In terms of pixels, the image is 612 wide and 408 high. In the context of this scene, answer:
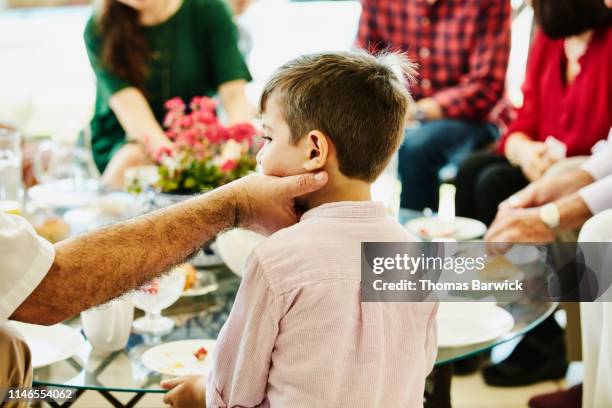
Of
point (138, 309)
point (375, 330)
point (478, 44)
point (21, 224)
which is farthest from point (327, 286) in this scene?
→ point (478, 44)

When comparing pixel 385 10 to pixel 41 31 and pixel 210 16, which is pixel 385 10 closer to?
pixel 210 16

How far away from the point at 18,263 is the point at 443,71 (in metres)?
2.59

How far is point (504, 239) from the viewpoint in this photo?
6.75 feet

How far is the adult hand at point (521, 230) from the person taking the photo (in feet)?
6.77

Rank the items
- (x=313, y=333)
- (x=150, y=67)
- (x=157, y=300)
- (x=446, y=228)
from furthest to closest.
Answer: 1. (x=150, y=67)
2. (x=446, y=228)
3. (x=157, y=300)
4. (x=313, y=333)

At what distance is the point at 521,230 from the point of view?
2076 millimetres

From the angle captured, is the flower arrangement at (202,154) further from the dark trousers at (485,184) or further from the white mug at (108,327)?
the dark trousers at (485,184)

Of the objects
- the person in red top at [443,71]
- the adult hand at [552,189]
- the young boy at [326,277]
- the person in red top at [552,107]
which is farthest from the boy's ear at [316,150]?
the person in red top at [443,71]

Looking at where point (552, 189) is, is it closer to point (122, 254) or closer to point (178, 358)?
point (178, 358)

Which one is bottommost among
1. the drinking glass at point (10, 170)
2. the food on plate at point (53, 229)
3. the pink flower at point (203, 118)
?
the food on plate at point (53, 229)

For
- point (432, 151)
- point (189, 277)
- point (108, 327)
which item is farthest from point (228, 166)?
point (432, 151)

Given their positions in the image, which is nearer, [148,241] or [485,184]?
[148,241]

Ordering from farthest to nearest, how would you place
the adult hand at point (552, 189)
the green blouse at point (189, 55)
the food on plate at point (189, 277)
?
the green blouse at point (189, 55)
the adult hand at point (552, 189)
the food on plate at point (189, 277)

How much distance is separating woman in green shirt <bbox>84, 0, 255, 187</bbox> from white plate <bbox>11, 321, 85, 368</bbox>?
1.42m
